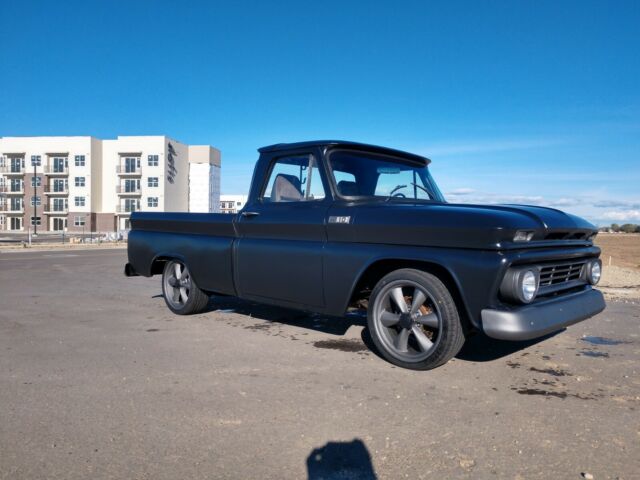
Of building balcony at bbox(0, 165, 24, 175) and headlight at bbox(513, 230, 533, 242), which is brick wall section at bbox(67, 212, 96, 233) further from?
headlight at bbox(513, 230, 533, 242)

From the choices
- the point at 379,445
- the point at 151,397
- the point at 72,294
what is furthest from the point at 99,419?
the point at 72,294

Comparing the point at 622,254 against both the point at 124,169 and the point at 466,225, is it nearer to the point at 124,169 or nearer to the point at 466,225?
the point at 466,225

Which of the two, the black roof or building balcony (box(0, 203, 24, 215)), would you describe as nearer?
the black roof

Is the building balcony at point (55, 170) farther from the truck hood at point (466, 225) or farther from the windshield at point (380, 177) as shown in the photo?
the truck hood at point (466, 225)

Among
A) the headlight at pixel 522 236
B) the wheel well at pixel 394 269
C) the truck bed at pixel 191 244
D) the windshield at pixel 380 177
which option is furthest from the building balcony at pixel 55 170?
the headlight at pixel 522 236

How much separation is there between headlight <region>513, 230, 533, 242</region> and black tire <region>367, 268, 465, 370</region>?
62 cm

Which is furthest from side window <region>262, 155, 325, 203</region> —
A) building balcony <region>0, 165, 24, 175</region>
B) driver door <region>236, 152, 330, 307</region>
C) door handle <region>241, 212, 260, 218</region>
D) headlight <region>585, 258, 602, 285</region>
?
building balcony <region>0, 165, 24, 175</region>

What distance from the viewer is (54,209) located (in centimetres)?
7206

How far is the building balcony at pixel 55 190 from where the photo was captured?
70.7m

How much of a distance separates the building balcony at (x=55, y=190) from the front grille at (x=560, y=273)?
7619 cm

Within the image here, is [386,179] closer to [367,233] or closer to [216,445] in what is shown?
[367,233]

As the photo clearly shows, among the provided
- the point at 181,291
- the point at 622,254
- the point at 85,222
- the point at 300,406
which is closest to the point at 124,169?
the point at 85,222

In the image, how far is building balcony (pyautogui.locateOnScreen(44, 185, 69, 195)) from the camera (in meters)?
70.7

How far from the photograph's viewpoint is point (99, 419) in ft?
9.86
